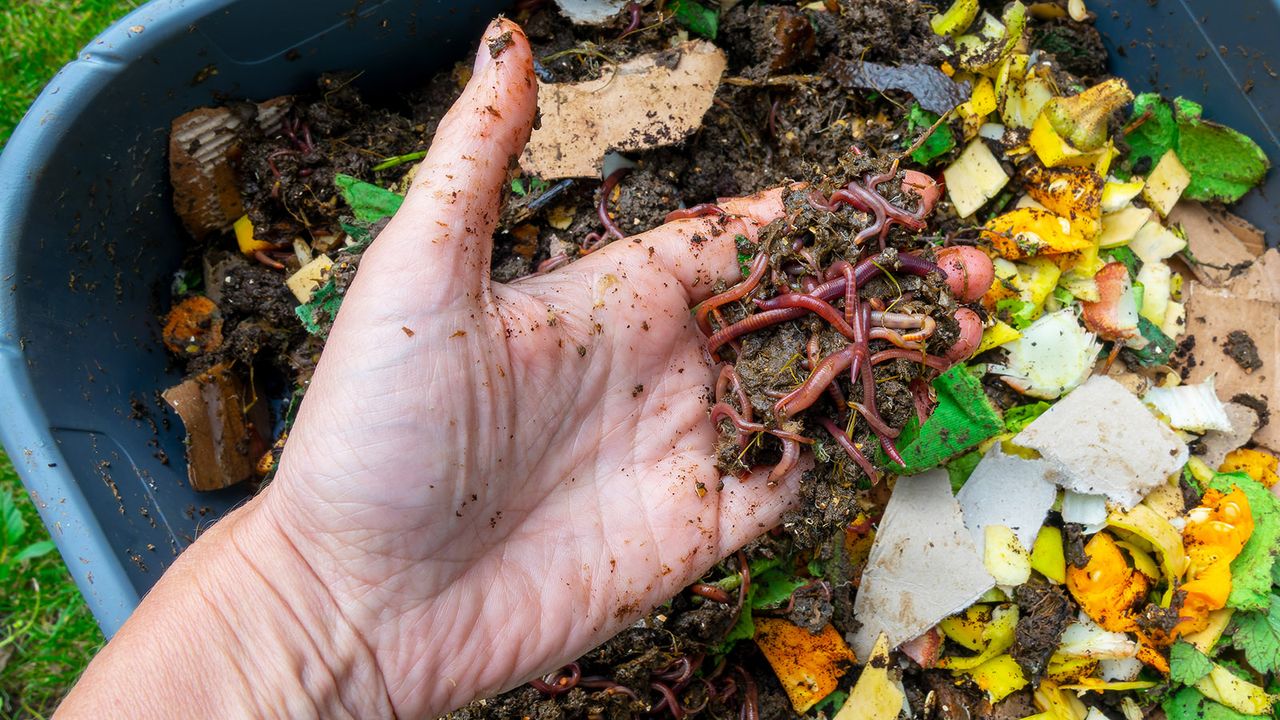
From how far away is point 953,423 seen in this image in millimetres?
4531

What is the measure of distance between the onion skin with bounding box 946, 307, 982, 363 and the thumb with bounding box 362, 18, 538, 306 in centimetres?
222

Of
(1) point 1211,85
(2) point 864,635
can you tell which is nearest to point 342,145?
(2) point 864,635

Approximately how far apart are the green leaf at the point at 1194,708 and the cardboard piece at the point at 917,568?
1451 millimetres

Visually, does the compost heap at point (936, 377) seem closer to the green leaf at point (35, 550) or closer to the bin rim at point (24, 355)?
the bin rim at point (24, 355)

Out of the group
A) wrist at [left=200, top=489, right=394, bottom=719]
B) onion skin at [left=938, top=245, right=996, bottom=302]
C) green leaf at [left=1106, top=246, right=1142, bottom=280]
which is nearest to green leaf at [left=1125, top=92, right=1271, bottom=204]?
green leaf at [left=1106, top=246, right=1142, bottom=280]

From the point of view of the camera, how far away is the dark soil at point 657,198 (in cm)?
445

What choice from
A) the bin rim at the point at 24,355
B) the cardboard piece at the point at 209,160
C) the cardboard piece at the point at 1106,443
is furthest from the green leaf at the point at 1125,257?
the bin rim at the point at 24,355

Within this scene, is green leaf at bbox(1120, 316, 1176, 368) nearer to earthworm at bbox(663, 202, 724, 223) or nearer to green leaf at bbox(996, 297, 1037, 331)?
green leaf at bbox(996, 297, 1037, 331)

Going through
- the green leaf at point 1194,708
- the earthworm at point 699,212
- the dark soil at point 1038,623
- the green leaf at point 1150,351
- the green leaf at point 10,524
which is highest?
the earthworm at point 699,212

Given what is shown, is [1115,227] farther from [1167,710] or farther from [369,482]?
[369,482]

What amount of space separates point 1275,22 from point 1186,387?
81.8 inches

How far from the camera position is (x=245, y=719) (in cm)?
319

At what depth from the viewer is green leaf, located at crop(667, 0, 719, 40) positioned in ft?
16.6

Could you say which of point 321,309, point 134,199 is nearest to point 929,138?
point 321,309
